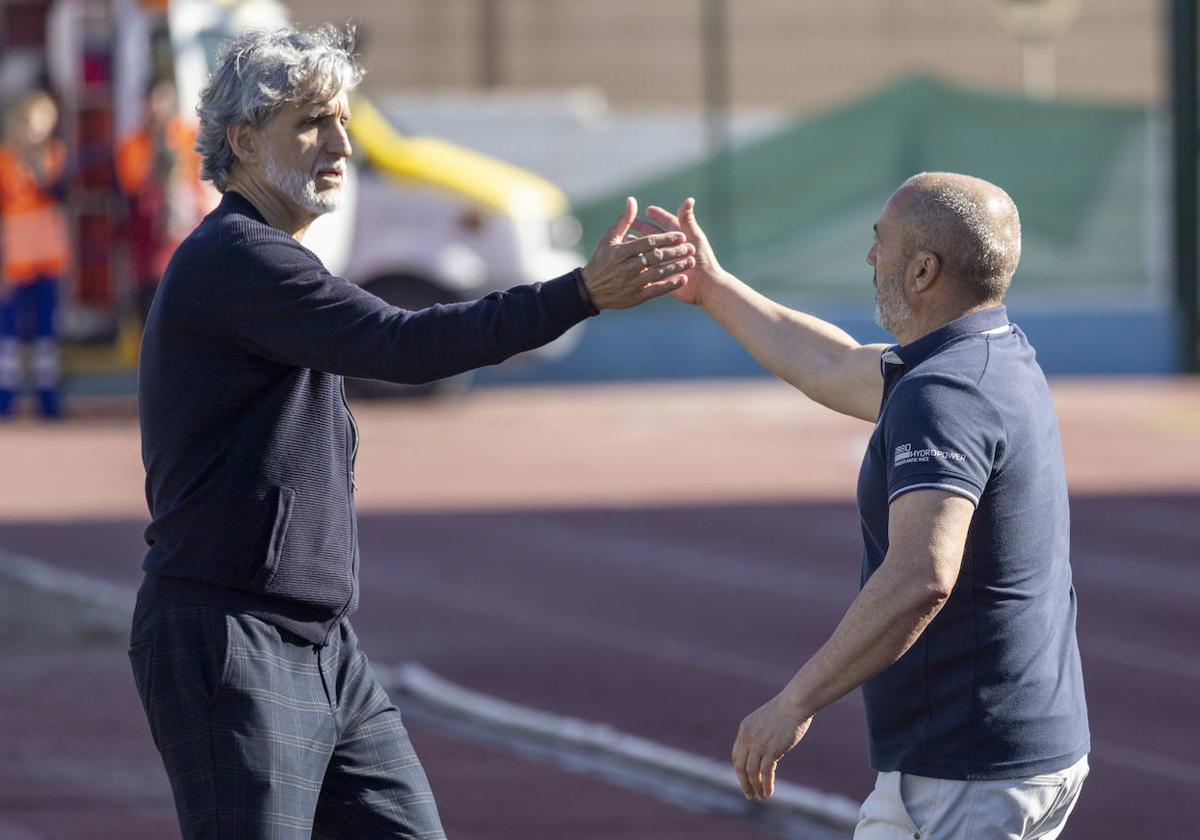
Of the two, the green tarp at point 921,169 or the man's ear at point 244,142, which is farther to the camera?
the green tarp at point 921,169

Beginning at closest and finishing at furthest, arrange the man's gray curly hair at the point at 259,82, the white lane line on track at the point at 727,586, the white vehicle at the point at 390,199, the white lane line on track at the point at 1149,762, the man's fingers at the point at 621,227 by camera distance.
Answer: the man's gray curly hair at the point at 259,82 → the man's fingers at the point at 621,227 → the white lane line on track at the point at 1149,762 → the white lane line on track at the point at 727,586 → the white vehicle at the point at 390,199

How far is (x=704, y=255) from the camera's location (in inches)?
173

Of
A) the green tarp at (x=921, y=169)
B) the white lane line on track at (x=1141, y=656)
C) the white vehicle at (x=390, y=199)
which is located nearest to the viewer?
the white lane line on track at (x=1141, y=656)

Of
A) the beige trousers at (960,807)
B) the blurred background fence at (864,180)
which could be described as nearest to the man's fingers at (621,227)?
the beige trousers at (960,807)

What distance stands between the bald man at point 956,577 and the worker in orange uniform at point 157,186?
12589 millimetres

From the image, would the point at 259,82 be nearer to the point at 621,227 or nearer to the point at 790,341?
the point at 621,227

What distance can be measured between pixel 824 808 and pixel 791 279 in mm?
13529

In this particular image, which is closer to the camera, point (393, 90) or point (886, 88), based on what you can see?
point (886, 88)

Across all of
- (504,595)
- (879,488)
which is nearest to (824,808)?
(879,488)

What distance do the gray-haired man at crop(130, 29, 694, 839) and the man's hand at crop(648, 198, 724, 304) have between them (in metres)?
0.62

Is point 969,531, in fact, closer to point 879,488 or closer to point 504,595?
point 879,488

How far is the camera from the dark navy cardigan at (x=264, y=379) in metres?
3.52

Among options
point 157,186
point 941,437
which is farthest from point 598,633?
point 157,186

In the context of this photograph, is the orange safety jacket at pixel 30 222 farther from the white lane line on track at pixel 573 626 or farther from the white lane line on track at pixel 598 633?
the white lane line on track at pixel 598 633
